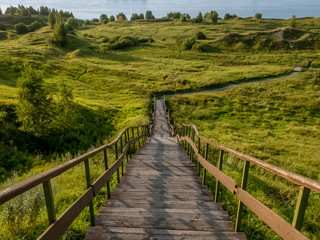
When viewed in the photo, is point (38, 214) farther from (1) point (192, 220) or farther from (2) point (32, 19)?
(2) point (32, 19)

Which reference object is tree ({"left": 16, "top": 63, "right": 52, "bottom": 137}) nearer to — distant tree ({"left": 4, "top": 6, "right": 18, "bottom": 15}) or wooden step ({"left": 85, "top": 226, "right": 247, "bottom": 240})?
wooden step ({"left": 85, "top": 226, "right": 247, "bottom": 240})

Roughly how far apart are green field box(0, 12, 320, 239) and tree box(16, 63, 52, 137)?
120cm

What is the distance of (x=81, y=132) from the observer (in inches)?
818

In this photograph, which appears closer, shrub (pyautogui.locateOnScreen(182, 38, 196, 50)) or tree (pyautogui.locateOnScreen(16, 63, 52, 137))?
tree (pyautogui.locateOnScreen(16, 63, 52, 137))

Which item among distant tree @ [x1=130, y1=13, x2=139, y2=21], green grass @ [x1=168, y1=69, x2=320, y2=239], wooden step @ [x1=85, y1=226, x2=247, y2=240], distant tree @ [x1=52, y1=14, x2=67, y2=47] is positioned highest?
distant tree @ [x1=130, y1=13, x2=139, y2=21]

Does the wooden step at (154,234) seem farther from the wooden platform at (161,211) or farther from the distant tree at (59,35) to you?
the distant tree at (59,35)

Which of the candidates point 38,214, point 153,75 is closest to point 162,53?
point 153,75

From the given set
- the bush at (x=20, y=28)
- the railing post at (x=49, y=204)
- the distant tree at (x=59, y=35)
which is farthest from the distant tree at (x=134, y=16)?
the railing post at (x=49, y=204)

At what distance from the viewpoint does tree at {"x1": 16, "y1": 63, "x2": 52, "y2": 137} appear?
56.4 feet

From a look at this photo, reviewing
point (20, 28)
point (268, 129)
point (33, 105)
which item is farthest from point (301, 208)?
point (20, 28)

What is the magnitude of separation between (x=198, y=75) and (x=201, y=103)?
18.4m

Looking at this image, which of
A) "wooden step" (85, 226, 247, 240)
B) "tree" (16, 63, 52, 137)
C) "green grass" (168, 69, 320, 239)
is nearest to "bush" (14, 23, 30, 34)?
"green grass" (168, 69, 320, 239)

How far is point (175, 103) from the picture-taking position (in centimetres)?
3209

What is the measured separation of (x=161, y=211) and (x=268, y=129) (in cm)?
2193
